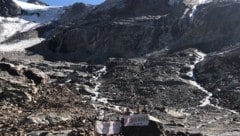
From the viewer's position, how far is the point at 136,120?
4041 cm

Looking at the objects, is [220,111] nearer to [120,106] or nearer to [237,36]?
[120,106]

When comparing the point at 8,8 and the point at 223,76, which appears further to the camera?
the point at 8,8

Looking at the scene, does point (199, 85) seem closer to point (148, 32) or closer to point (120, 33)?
point (148, 32)

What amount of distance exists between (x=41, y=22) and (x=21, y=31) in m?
18.7

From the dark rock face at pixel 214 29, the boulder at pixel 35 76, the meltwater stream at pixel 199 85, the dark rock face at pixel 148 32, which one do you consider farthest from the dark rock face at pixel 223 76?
the boulder at pixel 35 76

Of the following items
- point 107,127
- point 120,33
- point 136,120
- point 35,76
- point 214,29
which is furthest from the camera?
point 120,33

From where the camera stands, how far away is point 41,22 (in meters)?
175

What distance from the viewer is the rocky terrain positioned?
5403 centimetres

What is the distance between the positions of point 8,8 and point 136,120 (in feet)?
469

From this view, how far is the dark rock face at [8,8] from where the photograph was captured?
576 feet

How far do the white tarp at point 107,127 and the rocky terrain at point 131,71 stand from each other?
1.54 meters

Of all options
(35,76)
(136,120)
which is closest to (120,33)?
(35,76)

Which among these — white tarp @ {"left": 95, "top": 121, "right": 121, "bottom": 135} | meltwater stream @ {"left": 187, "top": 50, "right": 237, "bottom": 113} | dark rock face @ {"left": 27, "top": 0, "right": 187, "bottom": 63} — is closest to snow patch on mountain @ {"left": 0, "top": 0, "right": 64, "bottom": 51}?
dark rock face @ {"left": 27, "top": 0, "right": 187, "bottom": 63}

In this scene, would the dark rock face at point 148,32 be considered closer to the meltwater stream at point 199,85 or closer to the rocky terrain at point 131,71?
the rocky terrain at point 131,71
